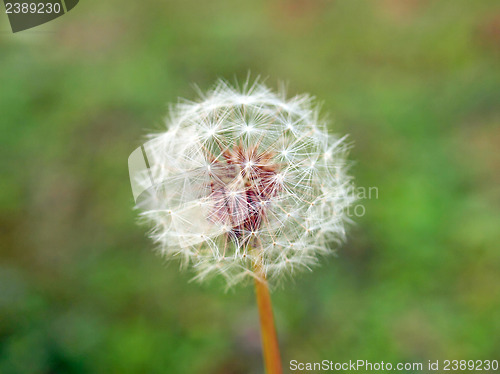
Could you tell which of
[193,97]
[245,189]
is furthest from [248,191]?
[193,97]

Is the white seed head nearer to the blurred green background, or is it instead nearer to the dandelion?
the dandelion

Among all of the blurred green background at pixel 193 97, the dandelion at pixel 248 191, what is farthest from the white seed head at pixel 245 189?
the blurred green background at pixel 193 97

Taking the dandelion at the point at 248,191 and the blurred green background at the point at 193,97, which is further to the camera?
the blurred green background at the point at 193,97

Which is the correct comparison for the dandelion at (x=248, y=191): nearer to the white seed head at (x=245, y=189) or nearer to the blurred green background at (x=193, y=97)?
the white seed head at (x=245, y=189)

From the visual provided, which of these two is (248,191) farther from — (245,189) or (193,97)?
(193,97)

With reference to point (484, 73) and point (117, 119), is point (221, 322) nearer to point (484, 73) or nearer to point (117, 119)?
point (117, 119)

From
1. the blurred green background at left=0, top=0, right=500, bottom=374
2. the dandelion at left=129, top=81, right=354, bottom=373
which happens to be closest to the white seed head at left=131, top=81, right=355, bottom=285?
the dandelion at left=129, top=81, right=354, bottom=373

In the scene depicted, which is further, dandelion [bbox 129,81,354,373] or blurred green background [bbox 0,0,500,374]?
blurred green background [bbox 0,0,500,374]
